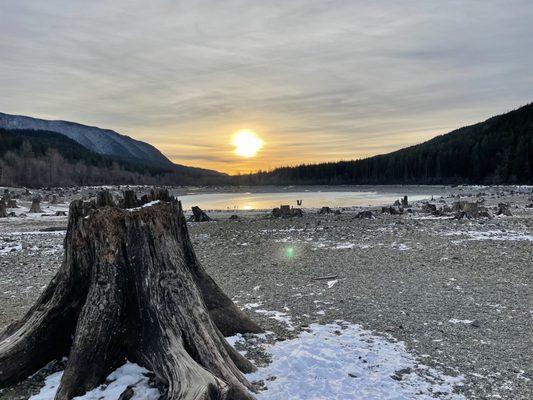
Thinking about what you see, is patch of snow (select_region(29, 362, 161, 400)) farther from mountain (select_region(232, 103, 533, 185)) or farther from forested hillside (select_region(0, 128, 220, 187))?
forested hillside (select_region(0, 128, 220, 187))

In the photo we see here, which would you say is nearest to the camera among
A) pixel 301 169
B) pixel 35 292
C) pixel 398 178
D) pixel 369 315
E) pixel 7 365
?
pixel 7 365

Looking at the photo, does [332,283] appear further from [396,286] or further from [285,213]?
[285,213]

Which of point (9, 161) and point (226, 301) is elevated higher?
point (9, 161)

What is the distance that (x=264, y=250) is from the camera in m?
16.0

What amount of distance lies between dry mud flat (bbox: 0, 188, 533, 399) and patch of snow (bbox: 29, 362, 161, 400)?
0.76 feet

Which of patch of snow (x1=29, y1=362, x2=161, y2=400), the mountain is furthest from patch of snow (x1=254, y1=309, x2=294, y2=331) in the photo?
the mountain

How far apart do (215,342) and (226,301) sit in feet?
5.53

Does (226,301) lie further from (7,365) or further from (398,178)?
(398,178)

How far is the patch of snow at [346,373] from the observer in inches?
197

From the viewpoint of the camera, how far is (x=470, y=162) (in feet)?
349

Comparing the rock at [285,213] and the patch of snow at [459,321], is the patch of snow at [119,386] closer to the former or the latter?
the patch of snow at [459,321]

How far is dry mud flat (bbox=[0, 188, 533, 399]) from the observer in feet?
20.4

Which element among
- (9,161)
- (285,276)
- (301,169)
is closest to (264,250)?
(285,276)

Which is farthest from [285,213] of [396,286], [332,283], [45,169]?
[45,169]
